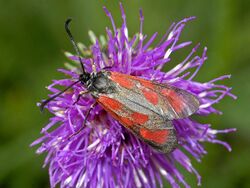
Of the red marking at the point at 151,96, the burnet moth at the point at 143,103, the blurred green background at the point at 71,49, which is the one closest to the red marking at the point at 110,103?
the burnet moth at the point at 143,103

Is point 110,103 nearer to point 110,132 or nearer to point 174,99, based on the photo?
point 110,132

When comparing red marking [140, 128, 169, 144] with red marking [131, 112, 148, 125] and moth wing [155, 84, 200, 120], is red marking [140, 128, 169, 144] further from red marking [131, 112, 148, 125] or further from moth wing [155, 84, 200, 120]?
moth wing [155, 84, 200, 120]

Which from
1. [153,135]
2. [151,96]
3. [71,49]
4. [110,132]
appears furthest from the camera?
[71,49]

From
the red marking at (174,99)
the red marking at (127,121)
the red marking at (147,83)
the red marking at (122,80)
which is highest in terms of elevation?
the red marking at (122,80)

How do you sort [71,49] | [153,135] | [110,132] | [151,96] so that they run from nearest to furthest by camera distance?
[153,135] → [151,96] → [110,132] → [71,49]

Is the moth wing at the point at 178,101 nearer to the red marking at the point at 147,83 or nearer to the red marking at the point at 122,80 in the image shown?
the red marking at the point at 147,83

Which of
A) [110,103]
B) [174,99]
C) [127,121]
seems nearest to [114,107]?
[110,103]

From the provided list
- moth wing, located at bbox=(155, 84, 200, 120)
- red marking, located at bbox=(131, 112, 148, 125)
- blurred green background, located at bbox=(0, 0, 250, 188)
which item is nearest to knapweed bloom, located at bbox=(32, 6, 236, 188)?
moth wing, located at bbox=(155, 84, 200, 120)

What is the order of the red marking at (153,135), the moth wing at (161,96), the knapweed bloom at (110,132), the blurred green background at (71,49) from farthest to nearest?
1. the blurred green background at (71,49)
2. the knapweed bloom at (110,132)
3. the moth wing at (161,96)
4. the red marking at (153,135)
